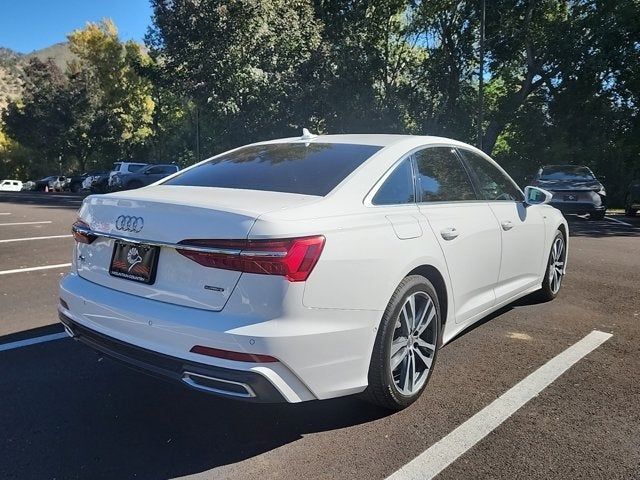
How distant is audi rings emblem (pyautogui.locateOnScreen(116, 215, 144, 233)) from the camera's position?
2.98 meters

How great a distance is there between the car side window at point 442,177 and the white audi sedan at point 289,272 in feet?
0.05

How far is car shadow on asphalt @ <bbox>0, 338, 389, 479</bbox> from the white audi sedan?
1.30 ft

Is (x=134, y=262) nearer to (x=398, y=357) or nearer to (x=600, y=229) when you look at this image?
(x=398, y=357)

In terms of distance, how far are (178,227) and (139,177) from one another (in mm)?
24650

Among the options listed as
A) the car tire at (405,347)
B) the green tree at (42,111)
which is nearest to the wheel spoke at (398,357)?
the car tire at (405,347)

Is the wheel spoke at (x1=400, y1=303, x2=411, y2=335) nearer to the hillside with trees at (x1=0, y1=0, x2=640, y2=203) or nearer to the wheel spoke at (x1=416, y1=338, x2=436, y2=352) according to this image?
the wheel spoke at (x1=416, y1=338, x2=436, y2=352)

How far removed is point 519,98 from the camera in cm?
2883

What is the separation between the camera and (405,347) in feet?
11.1

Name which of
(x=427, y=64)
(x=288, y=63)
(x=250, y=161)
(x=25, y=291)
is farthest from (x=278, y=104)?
(x=250, y=161)

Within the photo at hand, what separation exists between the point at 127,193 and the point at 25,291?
→ 3.68m

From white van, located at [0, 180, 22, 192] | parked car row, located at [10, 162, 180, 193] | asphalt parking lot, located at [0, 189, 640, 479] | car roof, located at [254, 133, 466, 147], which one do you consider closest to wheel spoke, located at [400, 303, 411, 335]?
asphalt parking lot, located at [0, 189, 640, 479]

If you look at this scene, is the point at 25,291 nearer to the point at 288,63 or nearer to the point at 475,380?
the point at 475,380

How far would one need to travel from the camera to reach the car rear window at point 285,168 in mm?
3365

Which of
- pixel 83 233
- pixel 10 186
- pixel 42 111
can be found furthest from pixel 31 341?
pixel 10 186
